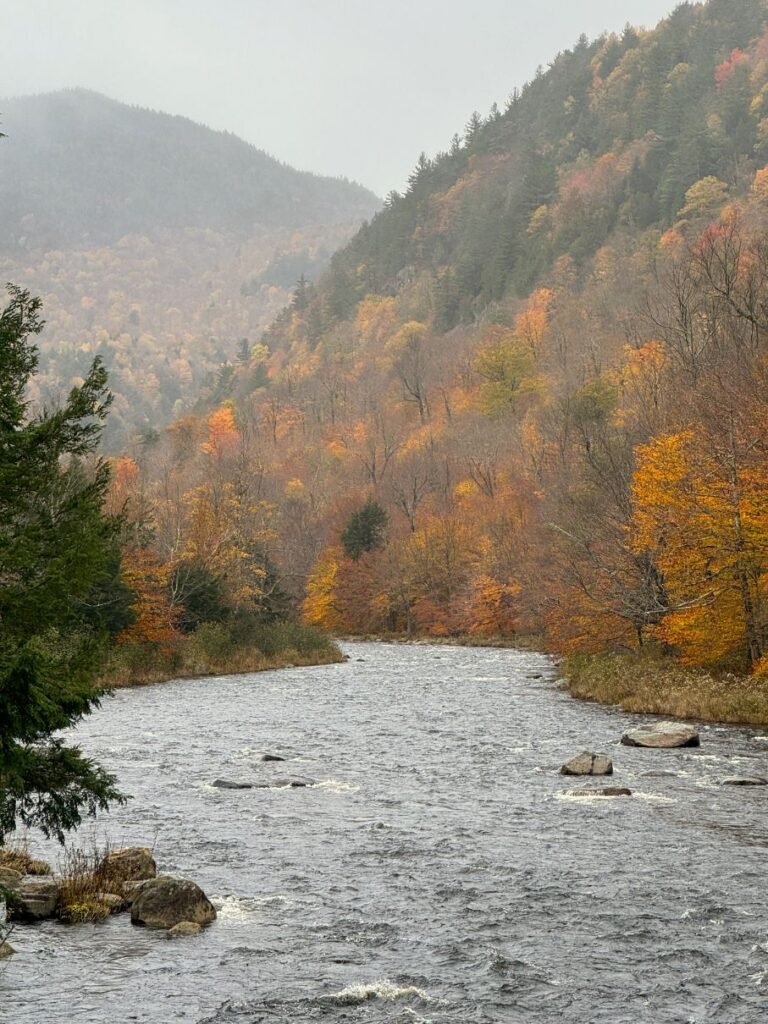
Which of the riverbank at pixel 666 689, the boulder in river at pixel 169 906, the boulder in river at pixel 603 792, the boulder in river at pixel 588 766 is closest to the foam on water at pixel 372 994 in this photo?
the boulder in river at pixel 169 906

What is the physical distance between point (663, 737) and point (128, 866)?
62.4 ft

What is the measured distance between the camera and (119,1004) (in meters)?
13.1

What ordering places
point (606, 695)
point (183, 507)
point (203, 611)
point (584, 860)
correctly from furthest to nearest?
1. point (183, 507)
2. point (203, 611)
3. point (606, 695)
4. point (584, 860)

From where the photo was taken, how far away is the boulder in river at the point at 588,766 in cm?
2764

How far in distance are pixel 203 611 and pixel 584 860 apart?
5119 centimetres

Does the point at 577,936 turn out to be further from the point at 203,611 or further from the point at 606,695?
the point at 203,611

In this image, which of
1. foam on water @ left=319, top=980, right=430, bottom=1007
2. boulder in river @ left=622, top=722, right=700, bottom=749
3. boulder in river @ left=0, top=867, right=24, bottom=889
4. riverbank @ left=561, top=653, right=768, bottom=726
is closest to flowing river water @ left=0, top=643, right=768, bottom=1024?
foam on water @ left=319, top=980, right=430, bottom=1007

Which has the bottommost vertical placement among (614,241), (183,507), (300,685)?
(300,685)

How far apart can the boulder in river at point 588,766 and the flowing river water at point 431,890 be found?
15.1 inches

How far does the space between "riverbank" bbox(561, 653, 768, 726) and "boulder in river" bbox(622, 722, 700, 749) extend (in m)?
4.30

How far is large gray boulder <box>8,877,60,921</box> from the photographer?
15875mm

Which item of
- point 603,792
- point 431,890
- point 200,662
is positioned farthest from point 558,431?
point 431,890

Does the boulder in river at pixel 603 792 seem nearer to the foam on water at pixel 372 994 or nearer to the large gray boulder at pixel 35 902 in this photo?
the foam on water at pixel 372 994

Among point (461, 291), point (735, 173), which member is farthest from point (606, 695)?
point (461, 291)
